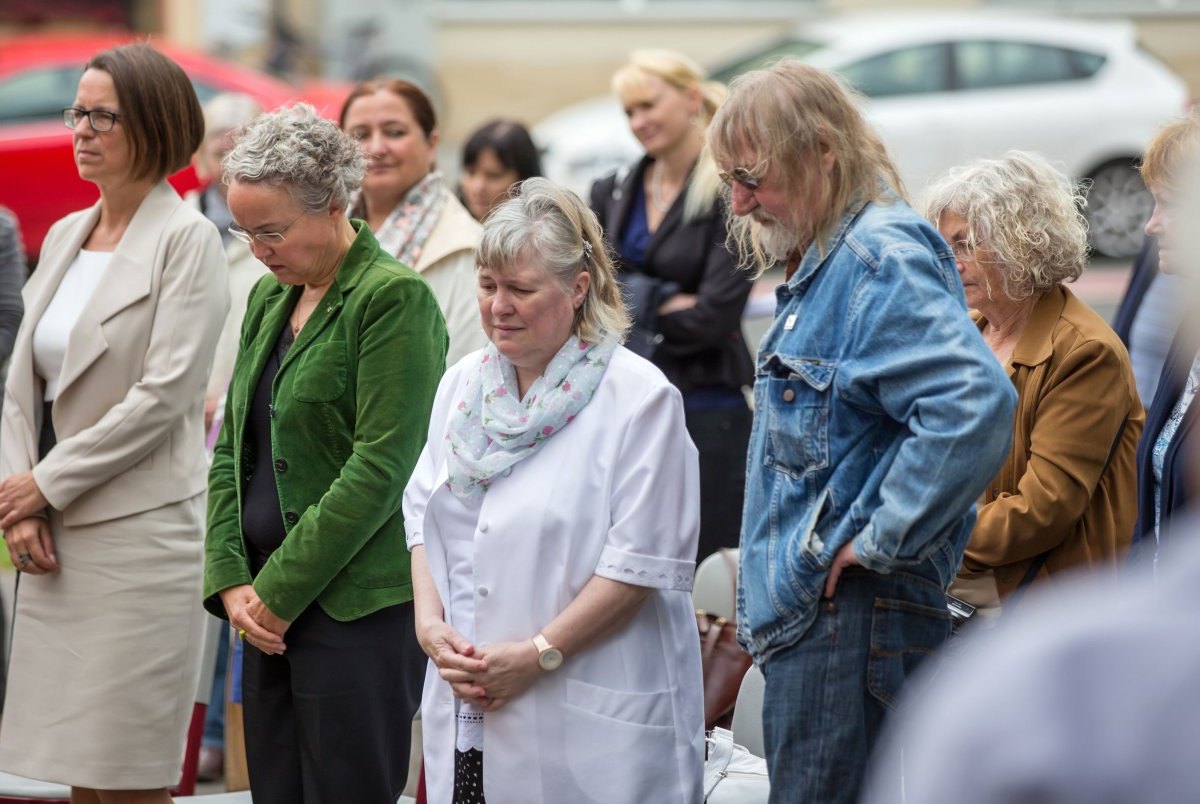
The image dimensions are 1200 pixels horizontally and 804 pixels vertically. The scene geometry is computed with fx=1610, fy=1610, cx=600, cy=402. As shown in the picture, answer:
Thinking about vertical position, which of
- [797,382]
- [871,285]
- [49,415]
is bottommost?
[49,415]

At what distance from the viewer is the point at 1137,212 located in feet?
41.8

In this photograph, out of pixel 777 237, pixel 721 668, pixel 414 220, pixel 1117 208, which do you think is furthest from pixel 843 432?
pixel 1117 208

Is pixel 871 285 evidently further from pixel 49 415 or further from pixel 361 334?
pixel 49 415

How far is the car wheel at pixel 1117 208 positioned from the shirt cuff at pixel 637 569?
33.6 feet

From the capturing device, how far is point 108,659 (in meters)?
3.76

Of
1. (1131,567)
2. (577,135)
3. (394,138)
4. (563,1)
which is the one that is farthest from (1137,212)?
(1131,567)

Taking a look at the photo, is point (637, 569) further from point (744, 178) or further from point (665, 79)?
point (665, 79)

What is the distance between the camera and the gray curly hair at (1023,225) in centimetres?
340

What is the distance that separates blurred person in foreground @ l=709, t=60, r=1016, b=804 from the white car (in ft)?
31.3

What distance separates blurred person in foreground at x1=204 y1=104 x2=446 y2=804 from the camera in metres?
3.34

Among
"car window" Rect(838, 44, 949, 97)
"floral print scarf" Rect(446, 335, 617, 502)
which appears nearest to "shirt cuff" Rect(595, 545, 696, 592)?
"floral print scarf" Rect(446, 335, 617, 502)

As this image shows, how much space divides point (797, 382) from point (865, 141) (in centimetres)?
46

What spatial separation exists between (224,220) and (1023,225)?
325 centimetres

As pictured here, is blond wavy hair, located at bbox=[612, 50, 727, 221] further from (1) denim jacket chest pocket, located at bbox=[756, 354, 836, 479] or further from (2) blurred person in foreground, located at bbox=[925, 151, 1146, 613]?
(1) denim jacket chest pocket, located at bbox=[756, 354, 836, 479]
